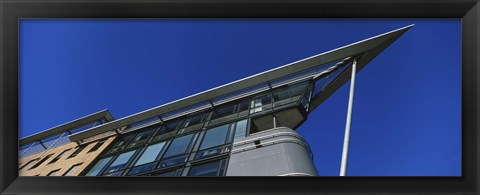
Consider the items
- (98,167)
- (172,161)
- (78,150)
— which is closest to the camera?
(172,161)

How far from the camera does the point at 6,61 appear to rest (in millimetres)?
2969

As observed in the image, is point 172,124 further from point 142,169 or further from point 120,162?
point 142,169

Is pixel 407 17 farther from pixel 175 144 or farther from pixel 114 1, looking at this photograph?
pixel 175 144

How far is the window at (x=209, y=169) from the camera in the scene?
22.5ft

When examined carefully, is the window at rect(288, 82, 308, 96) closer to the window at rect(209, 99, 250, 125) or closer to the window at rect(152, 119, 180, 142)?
the window at rect(209, 99, 250, 125)

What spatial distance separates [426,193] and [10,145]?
2879 mm

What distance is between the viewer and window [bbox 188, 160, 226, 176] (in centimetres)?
686

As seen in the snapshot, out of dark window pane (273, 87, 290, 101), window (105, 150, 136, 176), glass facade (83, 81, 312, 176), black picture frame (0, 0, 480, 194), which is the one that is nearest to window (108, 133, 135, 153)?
glass facade (83, 81, 312, 176)

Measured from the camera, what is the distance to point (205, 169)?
712 centimetres

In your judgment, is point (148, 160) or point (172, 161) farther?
point (148, 160)

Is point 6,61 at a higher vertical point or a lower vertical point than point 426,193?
higher

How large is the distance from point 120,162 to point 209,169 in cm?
357

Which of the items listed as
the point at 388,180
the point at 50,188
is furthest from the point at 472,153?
the point at 50,188

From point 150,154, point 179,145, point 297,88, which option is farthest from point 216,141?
point 297,88
